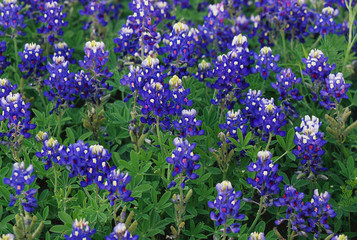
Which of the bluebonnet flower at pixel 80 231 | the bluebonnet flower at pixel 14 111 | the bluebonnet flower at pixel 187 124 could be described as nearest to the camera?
the bluebonnet flower at pixel 80 231

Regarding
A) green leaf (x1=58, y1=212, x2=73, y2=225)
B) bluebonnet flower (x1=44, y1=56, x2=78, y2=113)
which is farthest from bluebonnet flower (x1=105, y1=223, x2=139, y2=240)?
bluebonnet flower (x1=44, y1=56, x2=78, y2=113)

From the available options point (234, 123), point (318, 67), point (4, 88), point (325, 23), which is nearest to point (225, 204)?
point (234, 123)

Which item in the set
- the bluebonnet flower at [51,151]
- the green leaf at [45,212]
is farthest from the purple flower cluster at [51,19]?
the green leaf at [45,212]

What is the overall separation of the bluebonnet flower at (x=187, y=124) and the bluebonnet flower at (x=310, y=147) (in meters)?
0.75

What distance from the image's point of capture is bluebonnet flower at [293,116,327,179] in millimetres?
3537

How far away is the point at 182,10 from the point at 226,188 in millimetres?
3954

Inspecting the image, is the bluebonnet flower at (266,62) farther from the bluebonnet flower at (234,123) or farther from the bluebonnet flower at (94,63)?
the bluebonnet flower at (94,63)

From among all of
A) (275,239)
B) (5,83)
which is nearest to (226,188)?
(275,239)

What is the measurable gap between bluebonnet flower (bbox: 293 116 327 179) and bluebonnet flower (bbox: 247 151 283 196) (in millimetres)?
380

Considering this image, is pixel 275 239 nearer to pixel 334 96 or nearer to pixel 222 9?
pixel 334 96

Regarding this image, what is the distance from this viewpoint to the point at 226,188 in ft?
9.93

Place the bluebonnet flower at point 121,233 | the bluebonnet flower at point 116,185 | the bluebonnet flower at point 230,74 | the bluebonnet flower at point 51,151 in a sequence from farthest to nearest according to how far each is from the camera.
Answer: the bluebonnet flower at point 230,74 < the bluebonnet flower at point 51,151 < the bluebonnet flower at point 116,185 < the bluebonnet flower at point 121,233

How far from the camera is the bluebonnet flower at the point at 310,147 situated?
3537 mm

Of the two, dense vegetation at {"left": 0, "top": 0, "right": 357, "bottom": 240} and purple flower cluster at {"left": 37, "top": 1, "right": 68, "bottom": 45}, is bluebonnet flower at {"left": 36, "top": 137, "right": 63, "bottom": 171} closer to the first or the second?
dense vegetation at {"left": 0, "top": 0, "right": 357, "bottom": 240}
